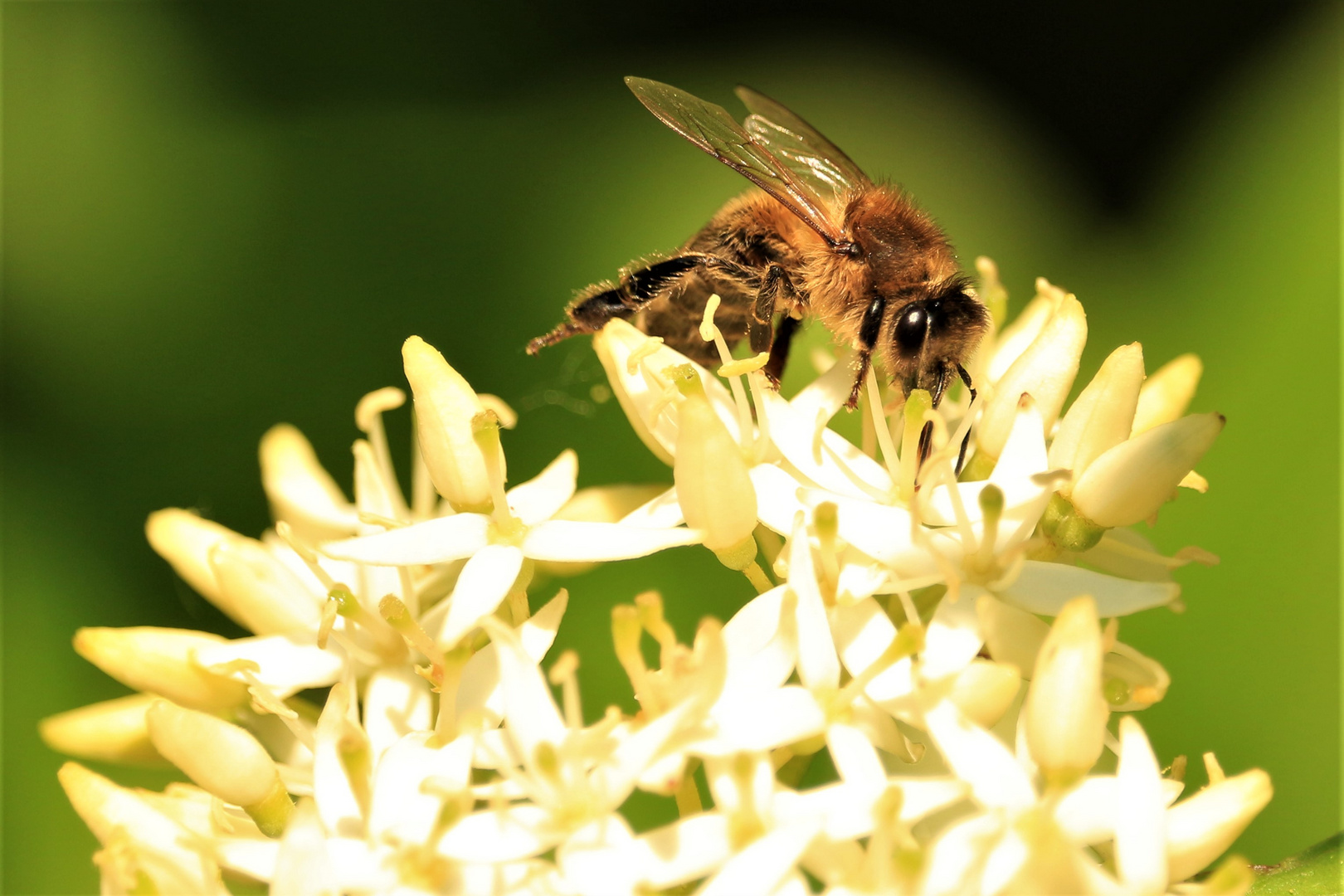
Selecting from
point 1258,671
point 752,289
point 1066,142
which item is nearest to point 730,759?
point 752,289

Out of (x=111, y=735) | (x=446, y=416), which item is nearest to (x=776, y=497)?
(x=446, y=416)

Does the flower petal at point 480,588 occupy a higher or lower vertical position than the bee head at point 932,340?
lower

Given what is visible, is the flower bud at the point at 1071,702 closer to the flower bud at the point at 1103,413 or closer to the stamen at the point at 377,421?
the flower bud at the point at 1103,413

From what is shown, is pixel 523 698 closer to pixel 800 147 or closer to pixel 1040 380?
pixel 1040 380

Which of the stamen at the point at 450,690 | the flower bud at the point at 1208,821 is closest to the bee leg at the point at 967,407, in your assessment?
the flower bud at the point at 1208,821

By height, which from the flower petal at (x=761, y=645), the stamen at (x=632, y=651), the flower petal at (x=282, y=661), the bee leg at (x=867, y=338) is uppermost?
the bee leg at (x=867, y=338)

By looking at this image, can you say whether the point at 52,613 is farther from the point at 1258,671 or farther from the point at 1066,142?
the point at 1066,142
